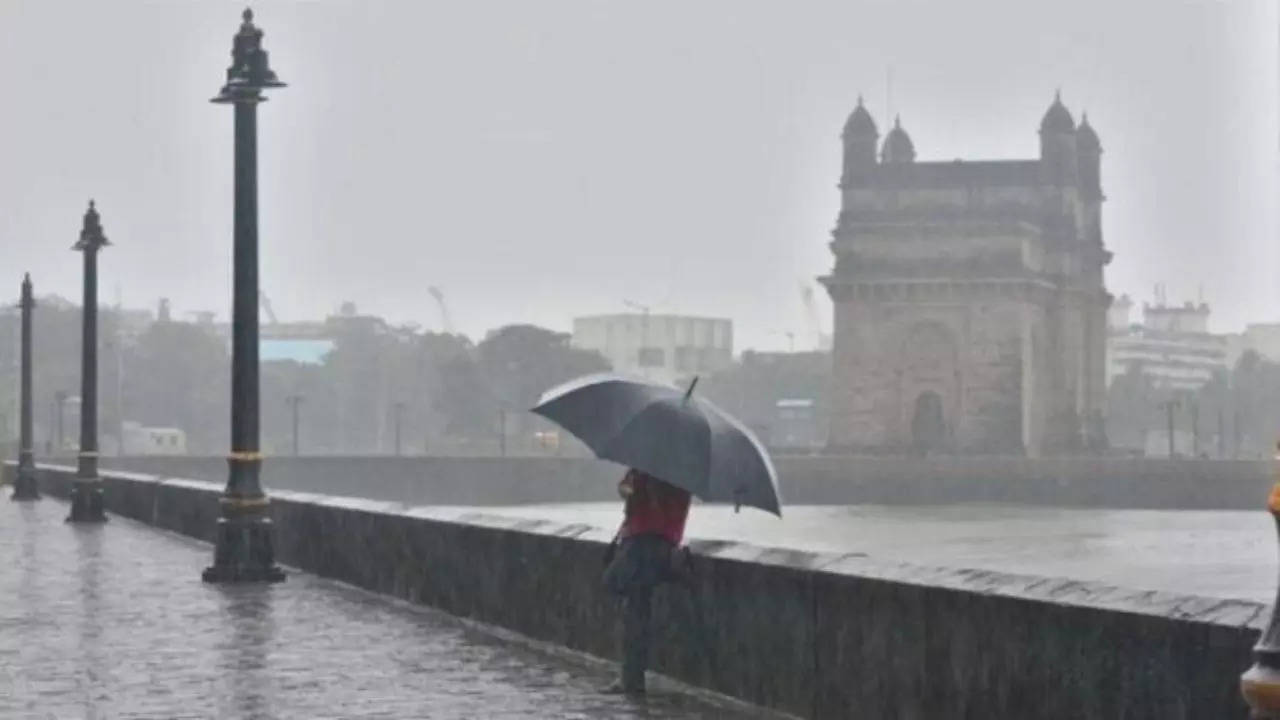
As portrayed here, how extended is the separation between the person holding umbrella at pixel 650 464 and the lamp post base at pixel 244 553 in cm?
→ 882

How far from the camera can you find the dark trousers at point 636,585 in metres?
12.7

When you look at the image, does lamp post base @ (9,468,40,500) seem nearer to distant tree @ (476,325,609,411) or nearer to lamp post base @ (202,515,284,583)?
lamp post base @ (202,515,284,583)

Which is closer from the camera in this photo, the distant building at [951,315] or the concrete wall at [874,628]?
the concrete wall at [874,628]

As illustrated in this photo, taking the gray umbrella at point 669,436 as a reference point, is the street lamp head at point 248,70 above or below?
above

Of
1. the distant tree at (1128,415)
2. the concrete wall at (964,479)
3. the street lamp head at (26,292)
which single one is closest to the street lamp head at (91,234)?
the street lamp head at (26,292)

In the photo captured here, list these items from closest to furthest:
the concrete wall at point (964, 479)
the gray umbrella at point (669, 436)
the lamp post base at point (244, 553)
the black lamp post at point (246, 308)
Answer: the gray umbrella at point (669, 436)
the lamp post base at point (244, 553)
the black lamp post at point (246, 308)
the concrete wall at point (964, 479)

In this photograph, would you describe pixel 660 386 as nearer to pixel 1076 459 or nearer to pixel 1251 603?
pixel 1251 603

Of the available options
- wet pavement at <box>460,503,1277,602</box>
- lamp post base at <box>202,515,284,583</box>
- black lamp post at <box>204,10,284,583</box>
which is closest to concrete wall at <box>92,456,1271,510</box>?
wet pavement at <box>460,503,1277,602</box>

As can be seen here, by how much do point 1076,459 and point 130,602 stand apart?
96.8m

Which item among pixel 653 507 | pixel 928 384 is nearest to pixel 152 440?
pixel 928 384

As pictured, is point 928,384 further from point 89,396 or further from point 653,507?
point 653,507

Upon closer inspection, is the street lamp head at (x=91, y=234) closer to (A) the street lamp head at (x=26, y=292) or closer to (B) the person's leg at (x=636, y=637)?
(A) the street lamp head at (x=26, y=292)

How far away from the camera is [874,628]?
11.1 m

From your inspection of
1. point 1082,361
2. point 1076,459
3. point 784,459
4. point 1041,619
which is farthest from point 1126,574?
point 1041,619
